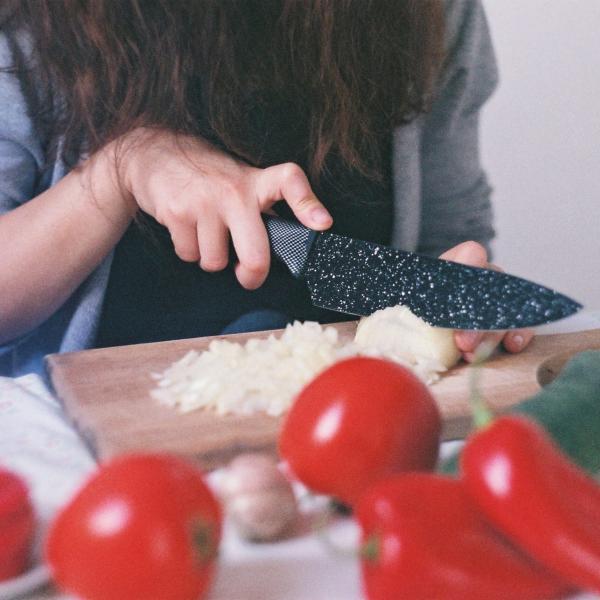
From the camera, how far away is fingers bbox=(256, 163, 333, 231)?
3.05 feet

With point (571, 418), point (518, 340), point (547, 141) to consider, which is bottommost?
point (547, 141)

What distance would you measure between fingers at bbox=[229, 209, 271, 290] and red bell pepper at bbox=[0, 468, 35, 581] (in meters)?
0.46

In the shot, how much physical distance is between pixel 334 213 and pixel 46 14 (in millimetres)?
444

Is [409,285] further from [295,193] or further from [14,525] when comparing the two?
[14,525]

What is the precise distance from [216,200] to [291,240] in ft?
0.31

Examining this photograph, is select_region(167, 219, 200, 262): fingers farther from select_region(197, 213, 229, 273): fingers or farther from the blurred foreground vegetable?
the blurred foreground vegetable

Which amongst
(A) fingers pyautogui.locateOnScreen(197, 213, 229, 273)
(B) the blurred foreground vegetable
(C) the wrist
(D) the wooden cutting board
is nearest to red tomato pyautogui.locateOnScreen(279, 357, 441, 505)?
(B) the blurred foreground vegetable

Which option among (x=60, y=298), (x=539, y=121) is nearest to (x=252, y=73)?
(x=60, y=298)

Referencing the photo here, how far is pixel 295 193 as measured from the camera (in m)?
0.94

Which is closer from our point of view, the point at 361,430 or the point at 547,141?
the point at 361,430

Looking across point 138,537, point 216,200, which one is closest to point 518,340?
point 216,200

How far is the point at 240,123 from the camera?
1105 millimetres

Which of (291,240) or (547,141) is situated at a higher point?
(291,240)

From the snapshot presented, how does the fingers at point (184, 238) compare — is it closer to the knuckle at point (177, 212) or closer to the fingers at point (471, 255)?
the knuckle at point (177, 212)
